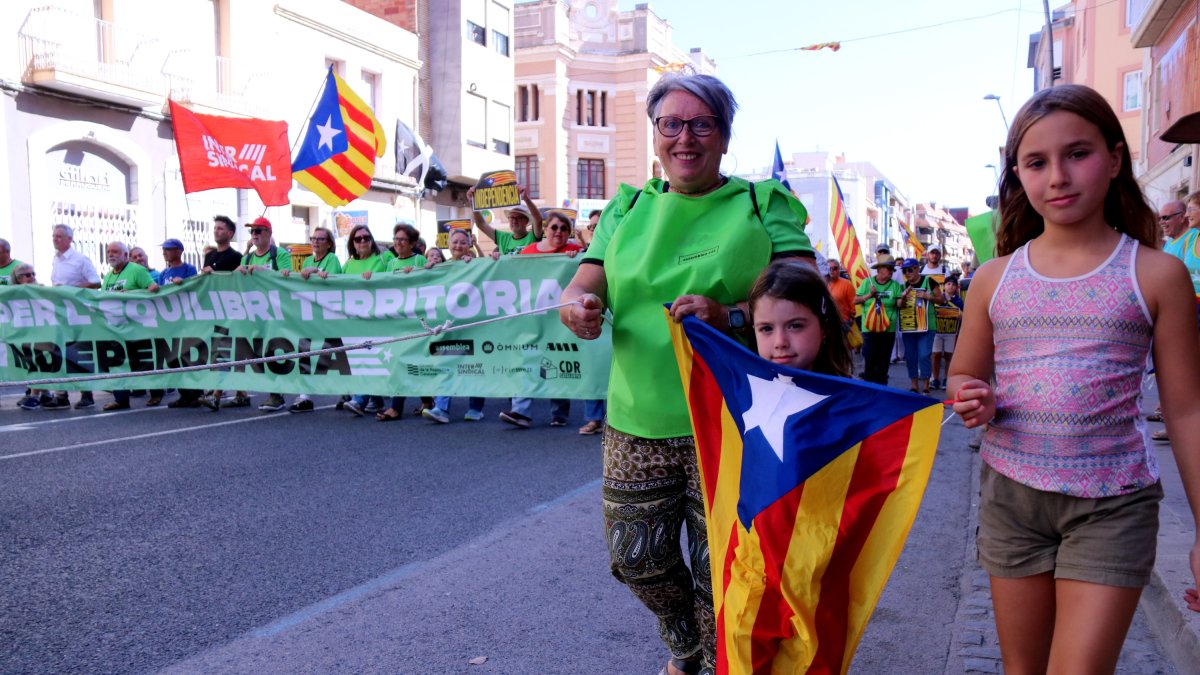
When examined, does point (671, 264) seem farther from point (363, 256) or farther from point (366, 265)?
point (363, 256)

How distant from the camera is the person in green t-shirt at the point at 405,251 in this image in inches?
396

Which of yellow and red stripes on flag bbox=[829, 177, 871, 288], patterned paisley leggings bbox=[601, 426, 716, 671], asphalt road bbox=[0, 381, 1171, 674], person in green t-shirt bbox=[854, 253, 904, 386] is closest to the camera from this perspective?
patterned paisley leggings bbox=[601, 426, 716, 671]

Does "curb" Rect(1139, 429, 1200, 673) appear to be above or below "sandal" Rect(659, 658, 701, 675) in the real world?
below

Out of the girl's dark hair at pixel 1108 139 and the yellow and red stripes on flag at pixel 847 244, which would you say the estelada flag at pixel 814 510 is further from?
the yellow and red stripes on flag at pixel 847 244

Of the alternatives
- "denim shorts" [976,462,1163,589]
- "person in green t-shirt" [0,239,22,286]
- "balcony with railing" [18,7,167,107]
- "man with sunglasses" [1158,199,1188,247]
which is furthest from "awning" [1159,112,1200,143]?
"balcony with railing" [18,7,167,107]

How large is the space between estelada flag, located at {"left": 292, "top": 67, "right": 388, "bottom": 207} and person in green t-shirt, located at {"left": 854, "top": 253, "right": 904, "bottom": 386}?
6751mm

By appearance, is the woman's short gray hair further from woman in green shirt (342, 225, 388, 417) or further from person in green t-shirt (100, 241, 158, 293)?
person in green t-shirt (100, 241, 158, 293)

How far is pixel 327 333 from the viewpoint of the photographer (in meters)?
9.74

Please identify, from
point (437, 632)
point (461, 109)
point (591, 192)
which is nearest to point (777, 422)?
point (437, 632)

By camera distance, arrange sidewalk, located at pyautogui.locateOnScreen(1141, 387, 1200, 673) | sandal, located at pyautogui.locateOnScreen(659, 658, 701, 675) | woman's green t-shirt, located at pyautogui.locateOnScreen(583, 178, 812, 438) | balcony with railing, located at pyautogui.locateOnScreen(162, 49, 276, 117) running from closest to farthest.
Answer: woman's green t-shirt, located at pyautogui.locateOnScreen(583, 178, 812, 438) → sandal, located at pyautogui.locateOnScreen(659, 658, 701, 675) → sidewalk, located at pyautogui.locateOnScreen(1141, 387, 1200, 673) → balcony with railing, located at pyautogui.locateOnScreen(162, 49, 276, 117)

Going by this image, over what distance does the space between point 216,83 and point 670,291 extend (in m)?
22.6

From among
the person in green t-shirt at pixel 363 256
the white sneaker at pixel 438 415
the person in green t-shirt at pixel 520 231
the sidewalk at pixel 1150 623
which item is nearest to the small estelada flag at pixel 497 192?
the person in green t-shirt at pixel 520 231

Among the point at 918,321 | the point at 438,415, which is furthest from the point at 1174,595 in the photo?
the point at 918,321

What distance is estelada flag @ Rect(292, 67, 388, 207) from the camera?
12617 millimetres
